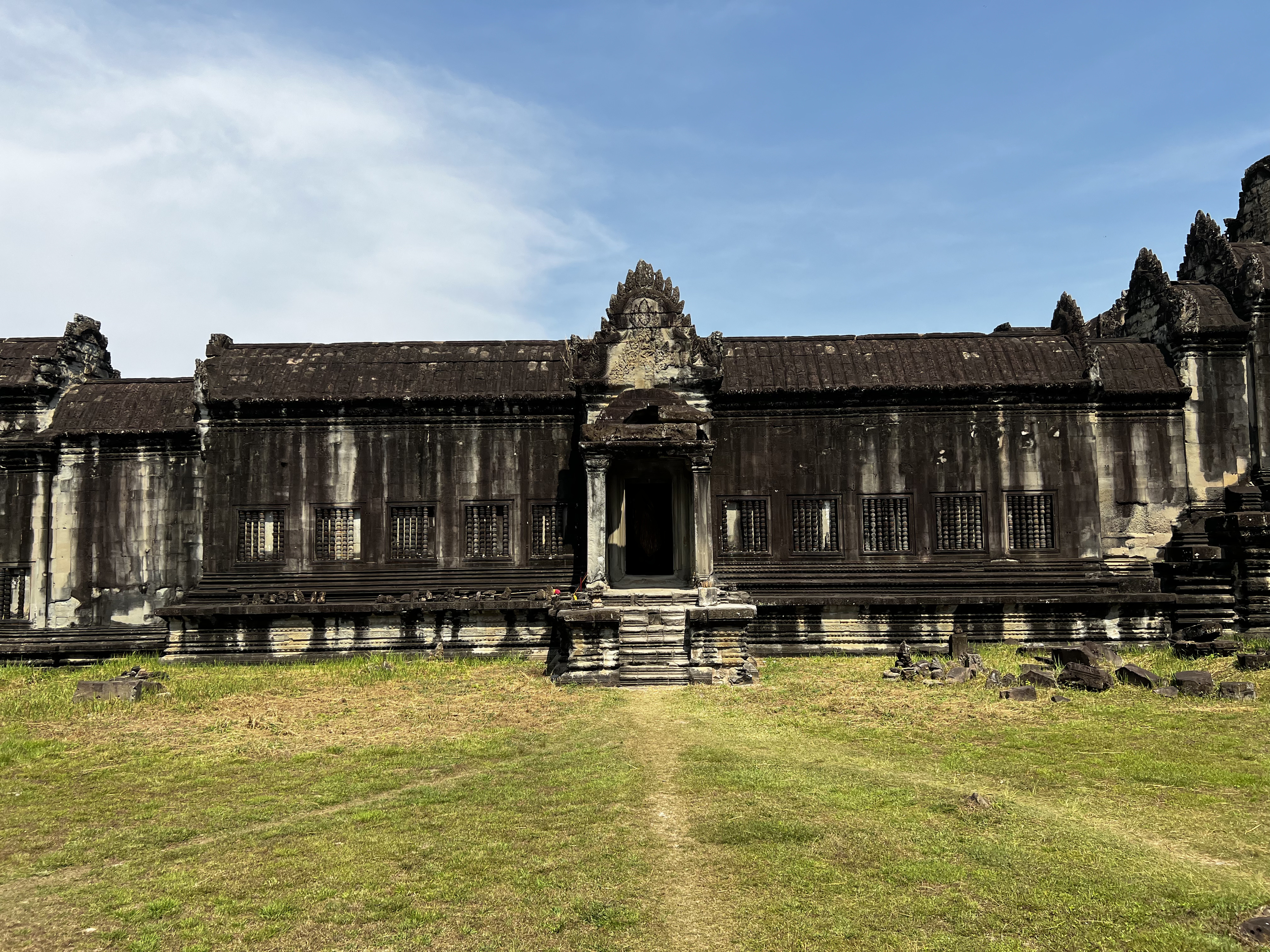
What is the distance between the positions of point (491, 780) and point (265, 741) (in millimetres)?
4001

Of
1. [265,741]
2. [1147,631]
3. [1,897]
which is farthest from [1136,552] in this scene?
[1,897]

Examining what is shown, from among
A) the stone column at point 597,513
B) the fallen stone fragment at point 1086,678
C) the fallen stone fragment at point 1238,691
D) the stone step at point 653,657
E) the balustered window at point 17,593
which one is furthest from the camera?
the balustered window at point 17,593

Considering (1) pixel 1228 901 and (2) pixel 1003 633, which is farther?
(2) pixel 1003 633

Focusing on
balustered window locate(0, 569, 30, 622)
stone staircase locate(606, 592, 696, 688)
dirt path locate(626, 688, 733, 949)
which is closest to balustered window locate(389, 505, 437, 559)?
stone staircase locate(606, 592, 696, 688)

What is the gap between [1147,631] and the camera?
1973 cm

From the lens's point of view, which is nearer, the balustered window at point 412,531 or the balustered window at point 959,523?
the balustered window at point 959,523

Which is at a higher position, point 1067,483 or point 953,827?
point 1067,483

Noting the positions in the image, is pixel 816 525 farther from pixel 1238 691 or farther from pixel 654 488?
pixel 1238 691

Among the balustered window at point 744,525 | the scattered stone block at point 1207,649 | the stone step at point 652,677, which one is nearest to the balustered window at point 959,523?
the balustered window at point 744,525

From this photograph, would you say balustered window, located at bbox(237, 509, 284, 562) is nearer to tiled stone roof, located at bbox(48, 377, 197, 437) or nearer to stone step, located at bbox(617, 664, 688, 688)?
tiled stone roof, located at bbox(48, 377, 197, 437)

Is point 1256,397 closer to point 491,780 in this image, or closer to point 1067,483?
point 1067,483

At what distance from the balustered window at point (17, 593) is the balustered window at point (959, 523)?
71.5 feet

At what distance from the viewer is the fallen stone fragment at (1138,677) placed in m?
14.0

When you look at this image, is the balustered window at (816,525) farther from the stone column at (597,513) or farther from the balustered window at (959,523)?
the stone column at (597,513)
